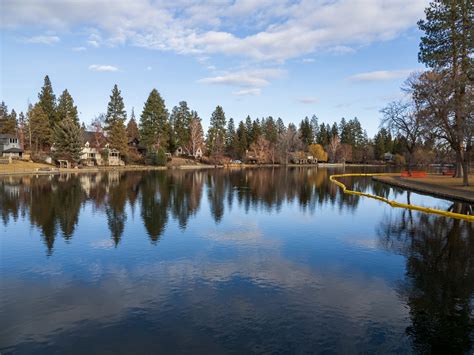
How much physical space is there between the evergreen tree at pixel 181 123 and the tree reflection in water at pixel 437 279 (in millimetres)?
86512

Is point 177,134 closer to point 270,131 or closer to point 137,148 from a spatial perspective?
point 137,148

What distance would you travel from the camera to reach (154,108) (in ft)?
299

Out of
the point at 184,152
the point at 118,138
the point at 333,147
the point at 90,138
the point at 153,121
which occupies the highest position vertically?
the point at 153,121

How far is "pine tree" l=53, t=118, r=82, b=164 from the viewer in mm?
68812

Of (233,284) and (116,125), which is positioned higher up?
(116,125)

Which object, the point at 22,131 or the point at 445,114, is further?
the point at 22,131

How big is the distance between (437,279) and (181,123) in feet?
322

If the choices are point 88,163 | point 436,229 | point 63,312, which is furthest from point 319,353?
point 88,163

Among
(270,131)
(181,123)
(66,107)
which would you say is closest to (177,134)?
(181,123)

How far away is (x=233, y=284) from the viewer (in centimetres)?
1120

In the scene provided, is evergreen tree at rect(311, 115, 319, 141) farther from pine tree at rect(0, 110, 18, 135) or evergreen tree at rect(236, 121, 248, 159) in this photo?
pine tree at rect(0, 110, 18, 135)

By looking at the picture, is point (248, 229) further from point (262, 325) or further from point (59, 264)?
point (262, 325)

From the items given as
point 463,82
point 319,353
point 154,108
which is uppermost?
point 154,108

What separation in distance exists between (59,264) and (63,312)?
14.3 ft
